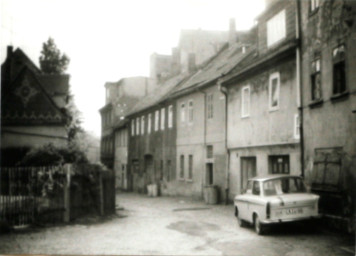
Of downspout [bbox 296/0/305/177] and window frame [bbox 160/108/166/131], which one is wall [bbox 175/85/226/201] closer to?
window frame [bbox 160/108/166/131]

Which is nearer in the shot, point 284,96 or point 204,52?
point 284,96

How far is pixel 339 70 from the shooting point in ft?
27.5

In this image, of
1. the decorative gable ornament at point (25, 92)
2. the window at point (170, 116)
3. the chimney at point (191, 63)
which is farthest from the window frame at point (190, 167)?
the decorative gable ornament at point (25, 92)

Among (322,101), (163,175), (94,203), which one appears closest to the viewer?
(322,101)

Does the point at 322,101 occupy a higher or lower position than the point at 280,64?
lower

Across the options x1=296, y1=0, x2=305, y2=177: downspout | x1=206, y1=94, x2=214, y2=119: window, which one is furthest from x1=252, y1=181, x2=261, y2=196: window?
x1=206, y1=94, x2=214, y2=119: window

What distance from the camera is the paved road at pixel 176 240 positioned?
7137 mm

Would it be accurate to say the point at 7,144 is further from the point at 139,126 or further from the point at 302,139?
the point at 139,126

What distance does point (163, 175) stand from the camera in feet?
68.4

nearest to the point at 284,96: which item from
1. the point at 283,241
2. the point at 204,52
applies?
the point at 283,241

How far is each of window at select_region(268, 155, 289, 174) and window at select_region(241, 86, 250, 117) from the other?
55.6 inches

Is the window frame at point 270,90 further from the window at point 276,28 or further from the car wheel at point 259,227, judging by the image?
the car wheel at point 259,227

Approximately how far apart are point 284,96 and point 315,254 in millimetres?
4604

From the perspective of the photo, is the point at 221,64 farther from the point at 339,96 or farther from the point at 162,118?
the point at 339,96
